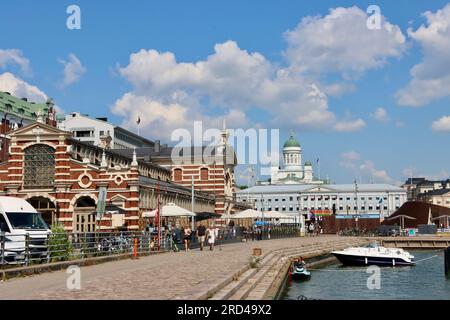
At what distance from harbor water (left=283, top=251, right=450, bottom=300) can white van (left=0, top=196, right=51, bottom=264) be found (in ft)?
36.8

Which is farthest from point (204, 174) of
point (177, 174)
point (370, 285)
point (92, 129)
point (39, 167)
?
point (370, 285)

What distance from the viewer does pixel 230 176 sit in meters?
107

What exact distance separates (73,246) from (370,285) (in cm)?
1799

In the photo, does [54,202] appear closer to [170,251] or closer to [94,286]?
[170,251]

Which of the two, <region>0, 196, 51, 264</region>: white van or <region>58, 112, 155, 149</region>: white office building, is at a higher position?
<region>58, 112, 155, 149</region>: white office building

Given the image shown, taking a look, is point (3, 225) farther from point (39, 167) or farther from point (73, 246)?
point (39, 167)

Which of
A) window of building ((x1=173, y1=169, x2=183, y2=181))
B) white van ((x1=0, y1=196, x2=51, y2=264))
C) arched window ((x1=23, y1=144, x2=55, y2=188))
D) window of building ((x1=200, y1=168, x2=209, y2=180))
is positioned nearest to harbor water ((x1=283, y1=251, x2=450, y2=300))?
white van ((x1=0, y1=196, x2=51, y2=264))

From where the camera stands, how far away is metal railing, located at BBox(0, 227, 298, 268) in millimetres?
26109

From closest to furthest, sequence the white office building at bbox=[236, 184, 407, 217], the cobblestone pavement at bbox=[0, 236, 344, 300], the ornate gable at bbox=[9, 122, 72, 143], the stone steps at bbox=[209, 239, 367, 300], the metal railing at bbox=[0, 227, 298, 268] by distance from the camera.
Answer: the cobblestone pavement at bbox=[0, 236, 344, 300]
the stone steps at bbox=[209, 239, 367, 300]
the metal railing at bbox=[0, 227, 298, 268]
the ornate gable at bbox=[9, 122, 72, 143]
the white office building at bbox=[236, 184, 407, 217]

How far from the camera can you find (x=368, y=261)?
52.3 meters

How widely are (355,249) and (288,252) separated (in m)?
6.41

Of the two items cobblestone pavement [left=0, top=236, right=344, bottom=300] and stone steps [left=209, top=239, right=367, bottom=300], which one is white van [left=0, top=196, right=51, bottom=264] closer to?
cobblestone pavement [left=0, top=236, right=344, bottom=300]

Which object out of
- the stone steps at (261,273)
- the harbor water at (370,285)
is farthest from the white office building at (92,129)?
the harbor water at (370,285)
